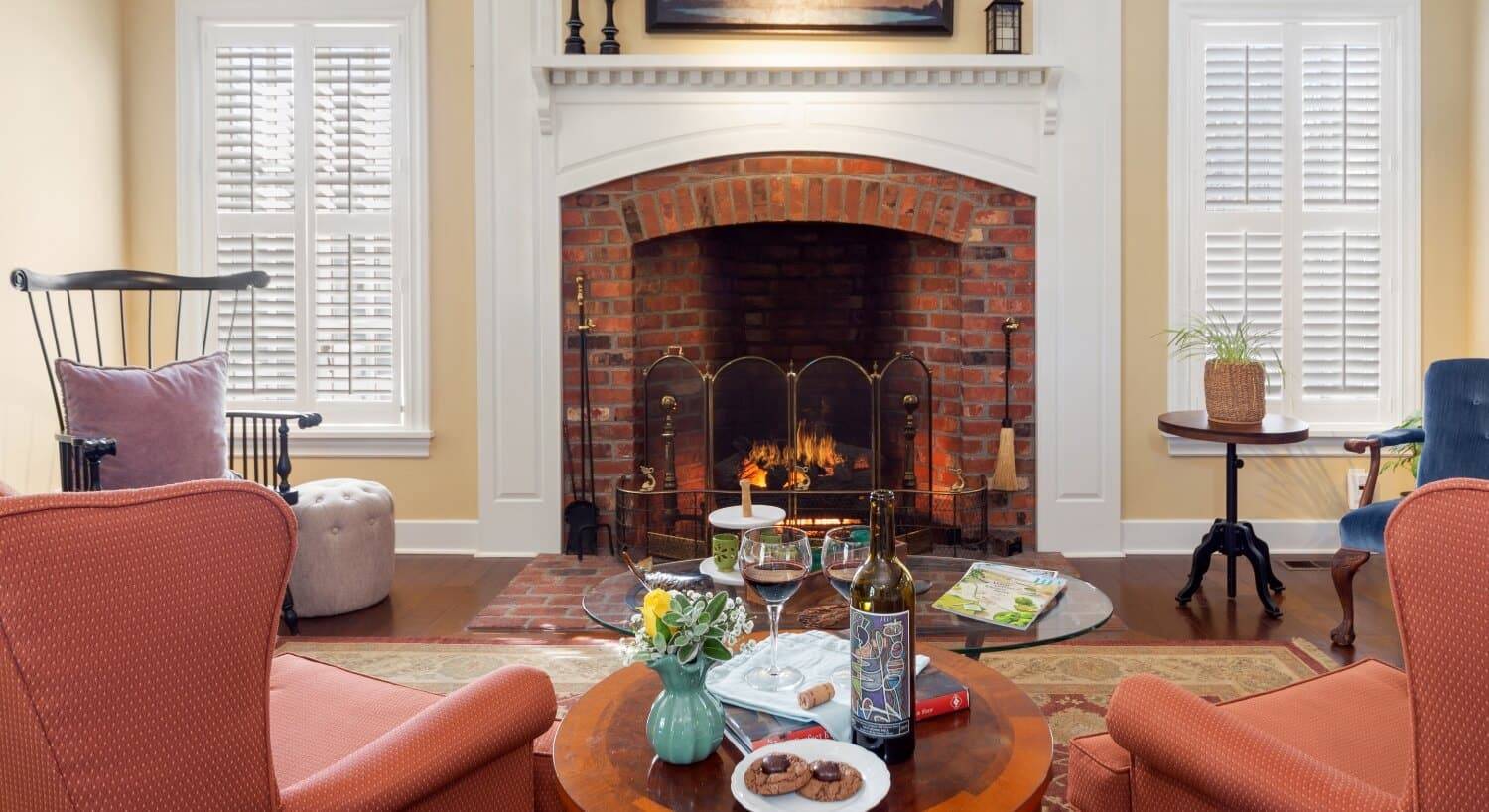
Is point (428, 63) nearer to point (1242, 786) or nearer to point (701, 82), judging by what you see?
point (701, 82)

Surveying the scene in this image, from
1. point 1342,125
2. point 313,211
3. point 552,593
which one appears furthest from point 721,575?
point 1342,125

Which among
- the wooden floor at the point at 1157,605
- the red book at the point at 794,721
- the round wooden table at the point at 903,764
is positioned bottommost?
the wooden floor at the point at 1157,605

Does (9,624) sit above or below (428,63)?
below

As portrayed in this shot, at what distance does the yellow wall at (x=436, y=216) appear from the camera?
15.3 feet

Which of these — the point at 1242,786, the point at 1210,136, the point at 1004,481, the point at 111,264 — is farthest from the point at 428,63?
the point at 1242,786

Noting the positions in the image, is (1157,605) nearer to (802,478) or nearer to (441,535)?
(802,478)

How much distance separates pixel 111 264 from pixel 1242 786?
15.5ft

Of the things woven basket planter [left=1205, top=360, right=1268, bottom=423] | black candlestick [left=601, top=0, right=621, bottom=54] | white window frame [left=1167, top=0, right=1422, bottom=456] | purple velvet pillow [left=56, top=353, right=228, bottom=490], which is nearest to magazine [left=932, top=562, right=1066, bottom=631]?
woven basket planter [left=1205, top=360, right=1268, bottom=423]

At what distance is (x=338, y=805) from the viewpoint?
1.43 meters

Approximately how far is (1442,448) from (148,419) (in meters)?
4.08

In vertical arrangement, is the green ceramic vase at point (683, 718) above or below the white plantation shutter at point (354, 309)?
below

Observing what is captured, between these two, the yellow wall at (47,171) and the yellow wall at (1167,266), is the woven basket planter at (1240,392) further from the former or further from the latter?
the yellow wall at (47,171)

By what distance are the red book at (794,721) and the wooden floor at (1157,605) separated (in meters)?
2.11

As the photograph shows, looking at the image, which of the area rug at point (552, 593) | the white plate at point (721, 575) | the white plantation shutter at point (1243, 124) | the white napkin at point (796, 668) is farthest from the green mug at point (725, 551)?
the white plantation shutter at point (1243, 124)
